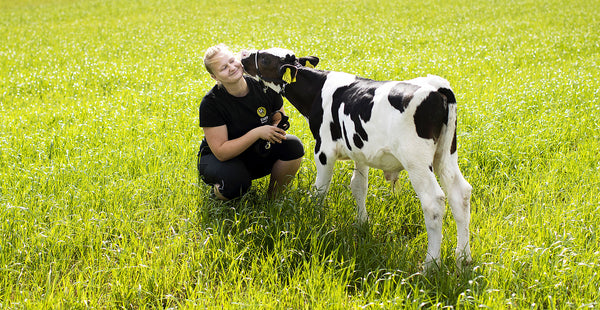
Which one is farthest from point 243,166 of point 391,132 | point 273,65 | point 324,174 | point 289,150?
point 391,132

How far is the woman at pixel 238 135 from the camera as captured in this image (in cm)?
447

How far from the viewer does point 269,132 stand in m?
4.41

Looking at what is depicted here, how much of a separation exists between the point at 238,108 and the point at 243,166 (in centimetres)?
52

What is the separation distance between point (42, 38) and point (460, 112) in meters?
13.0

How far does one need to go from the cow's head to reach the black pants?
595mm

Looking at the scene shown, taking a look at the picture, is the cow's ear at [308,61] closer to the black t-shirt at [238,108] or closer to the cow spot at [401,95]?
the black t-shirt at [238,108]

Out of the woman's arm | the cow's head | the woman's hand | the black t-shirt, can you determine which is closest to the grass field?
the woman's arm

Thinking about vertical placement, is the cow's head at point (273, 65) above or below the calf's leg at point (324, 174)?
above

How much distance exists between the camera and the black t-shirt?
4.61 meters

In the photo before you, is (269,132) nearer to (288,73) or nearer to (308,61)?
(288,73)

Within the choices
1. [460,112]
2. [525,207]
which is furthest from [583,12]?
[525,207]

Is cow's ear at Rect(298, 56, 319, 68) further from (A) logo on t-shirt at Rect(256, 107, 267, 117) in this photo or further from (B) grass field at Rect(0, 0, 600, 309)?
(B) grass field at Rect(0, 0, 600, 309)

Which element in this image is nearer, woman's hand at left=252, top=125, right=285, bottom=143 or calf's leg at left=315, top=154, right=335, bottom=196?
calf's leg at left=315, top=154, right=335, bottom=196

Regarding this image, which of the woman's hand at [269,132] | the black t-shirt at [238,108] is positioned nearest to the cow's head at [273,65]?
the black t-shirt at [238,108]
